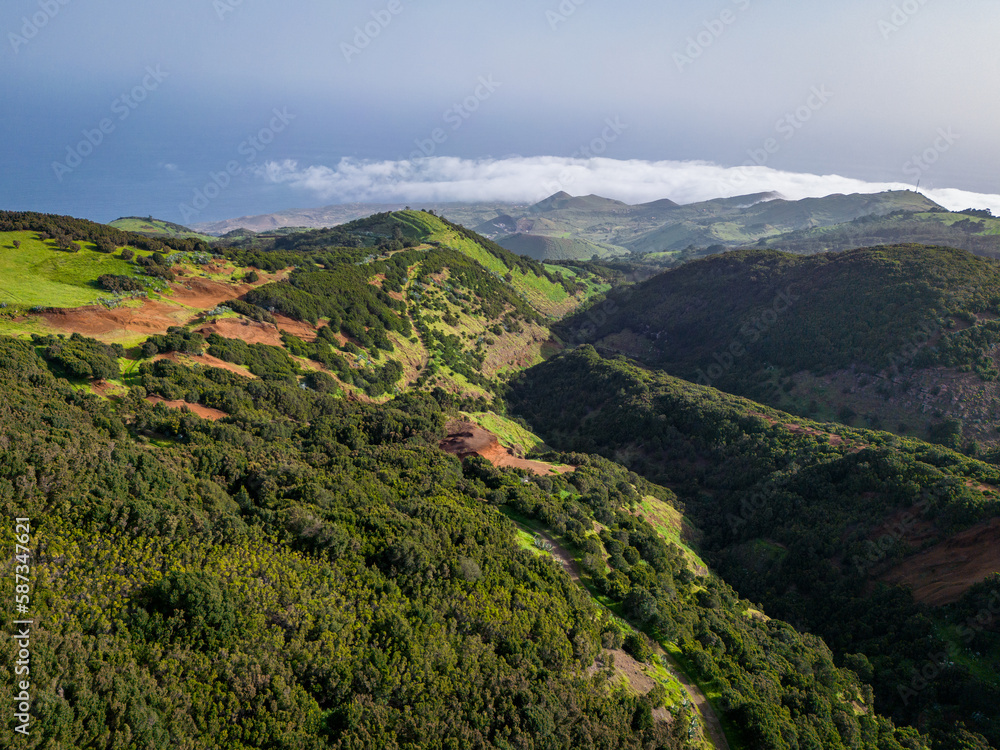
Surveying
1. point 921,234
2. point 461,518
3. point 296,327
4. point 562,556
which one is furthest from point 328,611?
point 921,234

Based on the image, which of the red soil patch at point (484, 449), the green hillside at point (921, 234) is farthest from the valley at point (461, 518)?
the green hillside at point (921, 234)

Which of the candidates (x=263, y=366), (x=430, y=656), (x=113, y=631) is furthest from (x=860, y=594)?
(x=263, y=366)

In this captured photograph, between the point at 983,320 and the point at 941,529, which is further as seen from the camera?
the point at 983,320

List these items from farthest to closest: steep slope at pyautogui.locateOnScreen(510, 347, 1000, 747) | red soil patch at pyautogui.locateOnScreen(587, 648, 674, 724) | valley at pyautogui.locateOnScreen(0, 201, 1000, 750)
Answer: steep slope at pyautogui.locateOnScreen(510, 347, 1000, 747)
red soil patch at pyautogui.locateOnScreen(587, 648, 674, 724)
valley at pyautogui.locateOnScreen(0, 201, 1000, 750)

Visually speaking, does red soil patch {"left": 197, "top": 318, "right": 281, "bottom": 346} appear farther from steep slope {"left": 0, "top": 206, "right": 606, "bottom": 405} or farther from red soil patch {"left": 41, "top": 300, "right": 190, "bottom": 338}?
red soil patch {"left": 41, "top": 300, "right": 190, "bottom": 338}

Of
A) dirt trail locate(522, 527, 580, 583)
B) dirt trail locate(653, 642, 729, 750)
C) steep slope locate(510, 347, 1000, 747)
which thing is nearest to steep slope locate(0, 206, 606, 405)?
steep slope locate(510, 347, 1000, 747)

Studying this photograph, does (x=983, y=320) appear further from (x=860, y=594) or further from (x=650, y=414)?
(x=860, y=594)
